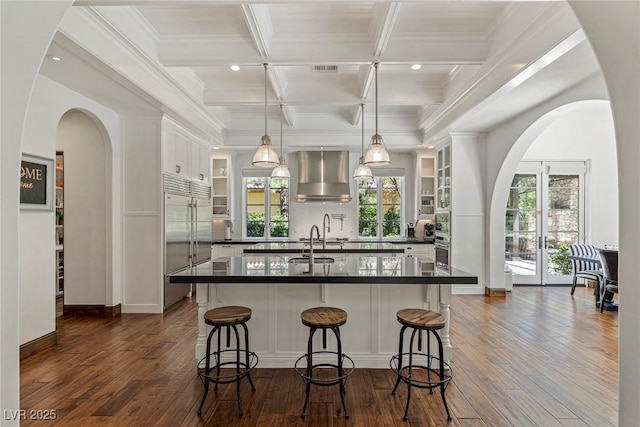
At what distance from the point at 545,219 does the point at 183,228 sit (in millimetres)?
6612

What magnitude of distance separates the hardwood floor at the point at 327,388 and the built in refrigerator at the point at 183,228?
3.21ft

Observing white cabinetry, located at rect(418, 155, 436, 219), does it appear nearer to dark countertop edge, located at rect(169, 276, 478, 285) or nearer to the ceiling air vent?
the ceiling air vent

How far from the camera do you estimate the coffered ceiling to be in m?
2.71

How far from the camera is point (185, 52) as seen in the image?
11.2 ft

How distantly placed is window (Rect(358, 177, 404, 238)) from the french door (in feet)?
7.20

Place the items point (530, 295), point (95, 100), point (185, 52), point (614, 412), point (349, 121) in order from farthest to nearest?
point (349, 121)
point (530, 295)
point (95, 100)
point (185, 52)
point (614, 412)

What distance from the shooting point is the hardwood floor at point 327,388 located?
2.15 m

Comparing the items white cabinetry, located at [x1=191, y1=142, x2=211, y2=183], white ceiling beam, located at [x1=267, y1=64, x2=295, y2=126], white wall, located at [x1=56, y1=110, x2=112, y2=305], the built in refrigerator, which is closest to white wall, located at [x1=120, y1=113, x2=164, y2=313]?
the built in refrigerator

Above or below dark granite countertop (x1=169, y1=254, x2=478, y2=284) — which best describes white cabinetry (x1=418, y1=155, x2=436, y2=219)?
above

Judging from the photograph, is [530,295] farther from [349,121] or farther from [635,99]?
[635,99]

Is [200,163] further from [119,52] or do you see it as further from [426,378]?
[426,378]

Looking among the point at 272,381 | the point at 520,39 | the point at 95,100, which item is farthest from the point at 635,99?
the point at 95,100

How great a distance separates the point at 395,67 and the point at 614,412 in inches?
153

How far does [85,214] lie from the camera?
14.1 feet
